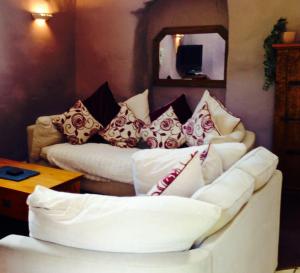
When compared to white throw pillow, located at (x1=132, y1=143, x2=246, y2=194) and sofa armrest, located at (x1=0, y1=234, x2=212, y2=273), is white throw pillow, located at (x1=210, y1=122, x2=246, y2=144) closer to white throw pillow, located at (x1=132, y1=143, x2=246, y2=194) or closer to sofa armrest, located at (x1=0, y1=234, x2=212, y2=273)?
white throw pillow, located at (x1=132, y1=143, x2=246, y2=194)

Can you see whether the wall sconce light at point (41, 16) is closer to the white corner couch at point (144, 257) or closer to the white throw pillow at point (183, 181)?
the white throw pillow at point (183, 181)

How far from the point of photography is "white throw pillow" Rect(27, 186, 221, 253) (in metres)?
1.36

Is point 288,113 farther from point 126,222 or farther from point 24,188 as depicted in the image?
point 126,222

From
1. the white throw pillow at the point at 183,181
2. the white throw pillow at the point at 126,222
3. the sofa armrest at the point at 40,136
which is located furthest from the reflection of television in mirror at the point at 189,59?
the white throw pillow at the point at 126,222

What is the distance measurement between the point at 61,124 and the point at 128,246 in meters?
2.93

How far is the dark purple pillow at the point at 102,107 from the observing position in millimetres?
4340

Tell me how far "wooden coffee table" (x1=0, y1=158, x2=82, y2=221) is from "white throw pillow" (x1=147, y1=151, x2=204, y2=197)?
136 cm

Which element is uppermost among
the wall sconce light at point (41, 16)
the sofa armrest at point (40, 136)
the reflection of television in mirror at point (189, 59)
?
the wall sconce light at point (41, 16)

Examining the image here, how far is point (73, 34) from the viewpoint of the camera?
537 cm

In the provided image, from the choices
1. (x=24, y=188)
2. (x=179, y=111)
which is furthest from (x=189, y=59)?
(x=24, y=188)

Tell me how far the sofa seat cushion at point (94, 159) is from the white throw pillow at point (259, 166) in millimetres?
1480

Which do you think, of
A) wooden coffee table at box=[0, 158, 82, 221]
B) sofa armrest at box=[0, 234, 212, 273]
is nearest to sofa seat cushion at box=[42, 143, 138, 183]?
wooden coffee table at box=[0, 158, 82, 221]

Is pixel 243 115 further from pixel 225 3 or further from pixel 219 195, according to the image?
pixel 219 195

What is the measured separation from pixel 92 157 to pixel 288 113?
192 cm
